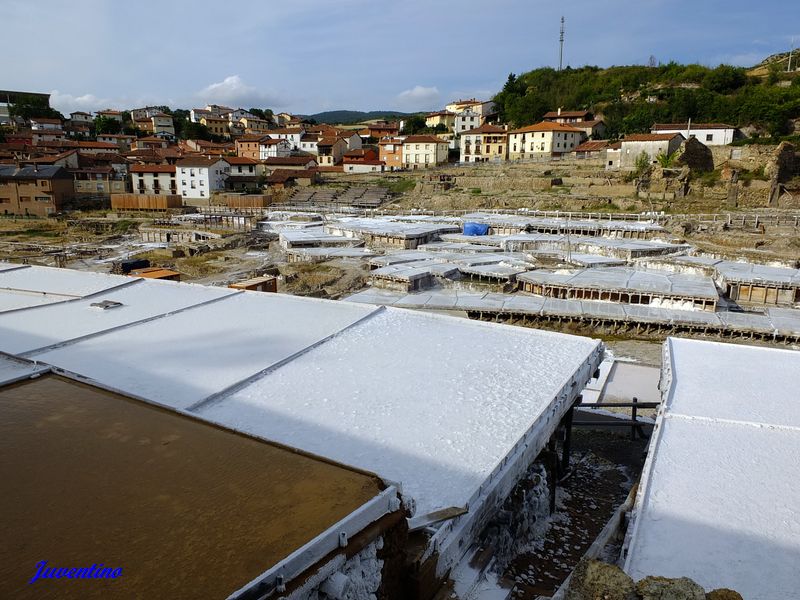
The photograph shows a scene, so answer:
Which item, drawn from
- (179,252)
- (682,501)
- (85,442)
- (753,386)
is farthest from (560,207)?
(85,442)

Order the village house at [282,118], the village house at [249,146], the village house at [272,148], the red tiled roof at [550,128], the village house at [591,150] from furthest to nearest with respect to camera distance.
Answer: the village house at [282,118], the village house at [249,146], the village house at [272,148], the red tiled roof at [550,128], the village house at [591,150]

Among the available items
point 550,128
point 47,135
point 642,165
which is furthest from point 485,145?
point 47,135

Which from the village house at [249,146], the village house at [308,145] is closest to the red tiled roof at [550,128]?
the village house at [308,145]

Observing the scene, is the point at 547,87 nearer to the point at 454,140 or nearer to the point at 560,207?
the point at 454,140

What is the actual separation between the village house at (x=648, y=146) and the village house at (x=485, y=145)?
16.2 metres

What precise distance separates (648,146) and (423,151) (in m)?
24.4

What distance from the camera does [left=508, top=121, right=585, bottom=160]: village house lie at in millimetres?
57031

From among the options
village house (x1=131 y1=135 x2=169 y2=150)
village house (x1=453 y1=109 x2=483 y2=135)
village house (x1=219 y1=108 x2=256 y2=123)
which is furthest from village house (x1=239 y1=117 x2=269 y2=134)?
village house (x1=453 y1=109 x2=483 y2=135)

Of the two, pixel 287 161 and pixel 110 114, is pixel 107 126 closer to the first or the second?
pixel 110 114

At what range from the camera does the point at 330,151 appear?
65562 millimetres

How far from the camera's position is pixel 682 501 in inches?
224

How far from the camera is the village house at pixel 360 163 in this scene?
200ft

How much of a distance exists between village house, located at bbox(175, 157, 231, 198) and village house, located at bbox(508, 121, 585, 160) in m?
32.3

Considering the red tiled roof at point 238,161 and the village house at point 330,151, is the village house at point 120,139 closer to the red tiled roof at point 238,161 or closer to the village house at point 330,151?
the red tiled roof at point 238,161
